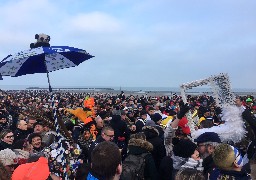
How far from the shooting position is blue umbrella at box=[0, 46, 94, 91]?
15.8ft

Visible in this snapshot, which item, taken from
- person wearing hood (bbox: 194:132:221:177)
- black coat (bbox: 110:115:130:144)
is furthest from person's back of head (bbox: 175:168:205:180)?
black coat (bbox: 110:115:130:144)

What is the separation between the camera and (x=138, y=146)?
16.7ft

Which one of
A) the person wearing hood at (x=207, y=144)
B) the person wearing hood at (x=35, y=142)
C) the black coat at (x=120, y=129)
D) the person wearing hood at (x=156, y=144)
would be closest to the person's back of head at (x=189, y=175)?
the person wearing hood at (x=207, y=144)

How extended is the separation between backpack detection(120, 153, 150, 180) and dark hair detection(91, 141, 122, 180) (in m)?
1.76

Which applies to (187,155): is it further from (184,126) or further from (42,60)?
(42,60)

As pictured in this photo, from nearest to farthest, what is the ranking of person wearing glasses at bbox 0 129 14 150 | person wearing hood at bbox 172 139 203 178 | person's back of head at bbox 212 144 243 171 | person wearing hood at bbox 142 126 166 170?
person's back of head at bbox 212 144 243 171 → person wearing hood at bbox 172 139 203 178 → person wearing hood at bbox 142 126 166 170 → person wearing glasses at bbox 0 129 14 150

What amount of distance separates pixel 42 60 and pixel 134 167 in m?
2.31

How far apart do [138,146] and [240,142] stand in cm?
245

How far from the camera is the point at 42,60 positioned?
558 centimetres

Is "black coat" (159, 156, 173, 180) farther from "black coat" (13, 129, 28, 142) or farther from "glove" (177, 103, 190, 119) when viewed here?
"black coat" (13, 129, 28, 142)

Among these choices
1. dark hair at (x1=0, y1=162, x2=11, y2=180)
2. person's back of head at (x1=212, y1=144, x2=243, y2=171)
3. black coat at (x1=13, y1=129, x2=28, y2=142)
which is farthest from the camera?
black coat at (x1=13, y1=129, x2=28, y2=142)

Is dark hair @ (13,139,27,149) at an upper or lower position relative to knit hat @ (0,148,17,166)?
lower

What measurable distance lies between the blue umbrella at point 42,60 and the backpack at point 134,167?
1815 mm

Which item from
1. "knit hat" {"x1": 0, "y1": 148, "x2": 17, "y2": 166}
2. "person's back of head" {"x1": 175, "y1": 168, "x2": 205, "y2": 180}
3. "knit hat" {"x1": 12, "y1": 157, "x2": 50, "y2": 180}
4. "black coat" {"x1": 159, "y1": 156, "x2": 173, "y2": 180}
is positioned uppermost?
"knit hat" {"x1": 12, "y1": 157, "x2": 50, "y2": 180}
